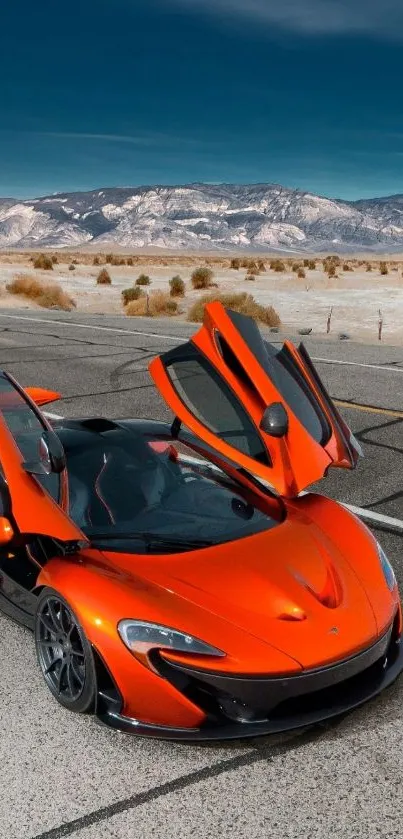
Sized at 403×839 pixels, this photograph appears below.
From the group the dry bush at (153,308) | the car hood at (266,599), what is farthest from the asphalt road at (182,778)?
the dry bush at (153,308)

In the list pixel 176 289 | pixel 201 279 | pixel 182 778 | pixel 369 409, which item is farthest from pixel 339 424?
pixel 201 279

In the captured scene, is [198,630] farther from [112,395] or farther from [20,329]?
[20,329]

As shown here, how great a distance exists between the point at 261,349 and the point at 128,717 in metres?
1.94

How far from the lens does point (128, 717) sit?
3469 millimetres

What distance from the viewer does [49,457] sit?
3.88 metres

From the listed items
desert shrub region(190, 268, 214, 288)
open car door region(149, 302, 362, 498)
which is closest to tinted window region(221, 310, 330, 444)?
open car door region(149, 302, 362, 498)

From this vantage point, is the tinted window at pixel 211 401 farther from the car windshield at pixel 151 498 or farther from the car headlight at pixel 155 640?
the car headlight at pixel 155 640

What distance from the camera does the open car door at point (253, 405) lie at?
14.0 ft

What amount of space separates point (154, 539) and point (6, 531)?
828 mm

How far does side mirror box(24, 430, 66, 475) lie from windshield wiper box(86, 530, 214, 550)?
361 mm

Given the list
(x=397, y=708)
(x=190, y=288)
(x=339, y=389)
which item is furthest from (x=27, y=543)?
(x=190, y=288)

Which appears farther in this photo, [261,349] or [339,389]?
[339,389]

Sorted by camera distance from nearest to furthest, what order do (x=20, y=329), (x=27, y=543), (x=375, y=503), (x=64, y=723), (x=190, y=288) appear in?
(x=64, y=723) → (x=27, y=543) → (x=375, y=503) → (x=20, y=329) → (x=190, y=288)

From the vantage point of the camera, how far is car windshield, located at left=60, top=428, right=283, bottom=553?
401 centimetres
